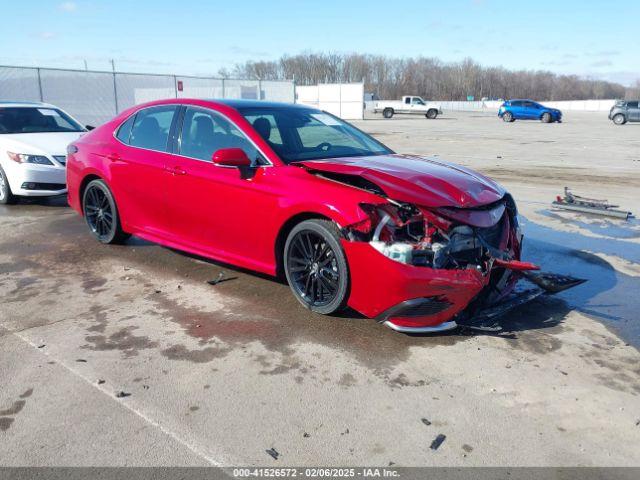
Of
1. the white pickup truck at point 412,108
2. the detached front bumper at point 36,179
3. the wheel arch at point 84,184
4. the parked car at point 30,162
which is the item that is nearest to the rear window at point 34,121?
the parked car at point 30,162

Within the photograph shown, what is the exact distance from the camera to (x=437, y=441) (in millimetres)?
2807

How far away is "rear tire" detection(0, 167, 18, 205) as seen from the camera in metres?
8.54

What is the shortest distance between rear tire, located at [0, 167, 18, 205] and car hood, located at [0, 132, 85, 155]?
49 centimetres

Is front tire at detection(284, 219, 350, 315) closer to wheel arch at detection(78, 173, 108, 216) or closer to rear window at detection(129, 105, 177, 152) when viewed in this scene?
rear window at detection(129, 105, 177, 152)

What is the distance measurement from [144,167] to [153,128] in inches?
16.8

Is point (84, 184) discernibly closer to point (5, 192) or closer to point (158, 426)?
point (5, 192)

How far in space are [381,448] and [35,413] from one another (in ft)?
6.07

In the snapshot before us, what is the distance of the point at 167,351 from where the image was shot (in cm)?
376

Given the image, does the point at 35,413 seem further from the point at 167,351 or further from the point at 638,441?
the point at 638,441

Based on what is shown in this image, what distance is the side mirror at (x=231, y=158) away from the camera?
4406 millimetres

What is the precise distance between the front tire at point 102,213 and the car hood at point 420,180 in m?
2.62

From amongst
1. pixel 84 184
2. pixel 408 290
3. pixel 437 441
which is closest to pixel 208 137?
pixel 84 184

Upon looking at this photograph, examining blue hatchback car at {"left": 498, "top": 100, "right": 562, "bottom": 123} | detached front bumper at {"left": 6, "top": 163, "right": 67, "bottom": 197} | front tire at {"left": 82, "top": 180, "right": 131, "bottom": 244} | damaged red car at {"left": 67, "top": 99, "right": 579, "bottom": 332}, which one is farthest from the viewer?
blue hatchback car at {"left": 498, "top": 100, "right": 562, "bottom": 123}

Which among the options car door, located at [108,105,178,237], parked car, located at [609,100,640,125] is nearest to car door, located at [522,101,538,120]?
parked car, located at [609,100,640,125]
